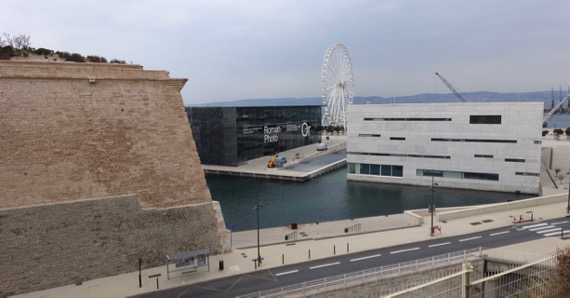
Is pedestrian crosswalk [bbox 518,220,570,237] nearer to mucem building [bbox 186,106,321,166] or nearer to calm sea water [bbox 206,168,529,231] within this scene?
calm sea water [bbox 206,168,529,231]

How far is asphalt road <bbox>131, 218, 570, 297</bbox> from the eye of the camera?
68.7ft

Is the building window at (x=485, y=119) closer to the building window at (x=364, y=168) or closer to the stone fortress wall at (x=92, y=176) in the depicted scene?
the building window at (x=364, y=168)

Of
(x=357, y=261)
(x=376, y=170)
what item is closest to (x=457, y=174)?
(x=376, y=170)

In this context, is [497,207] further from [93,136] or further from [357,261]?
[93,136]

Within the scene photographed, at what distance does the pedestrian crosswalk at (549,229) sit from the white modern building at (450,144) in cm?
1753

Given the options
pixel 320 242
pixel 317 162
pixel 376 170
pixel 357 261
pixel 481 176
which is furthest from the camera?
pixel 317 162

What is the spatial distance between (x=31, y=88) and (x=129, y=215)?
8952 millimetres

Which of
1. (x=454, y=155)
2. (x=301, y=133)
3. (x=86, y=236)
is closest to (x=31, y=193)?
(x=86, y=236)

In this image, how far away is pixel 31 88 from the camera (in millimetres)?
21562

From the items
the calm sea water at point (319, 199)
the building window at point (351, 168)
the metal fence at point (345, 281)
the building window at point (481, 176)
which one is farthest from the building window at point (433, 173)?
the metal fence at point (345, 281)

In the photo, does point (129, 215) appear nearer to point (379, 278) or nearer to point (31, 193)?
point (31, 193)

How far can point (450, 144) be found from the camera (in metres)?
51.0

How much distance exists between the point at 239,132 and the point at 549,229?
50146 millimetres

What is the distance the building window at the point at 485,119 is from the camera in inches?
1895
